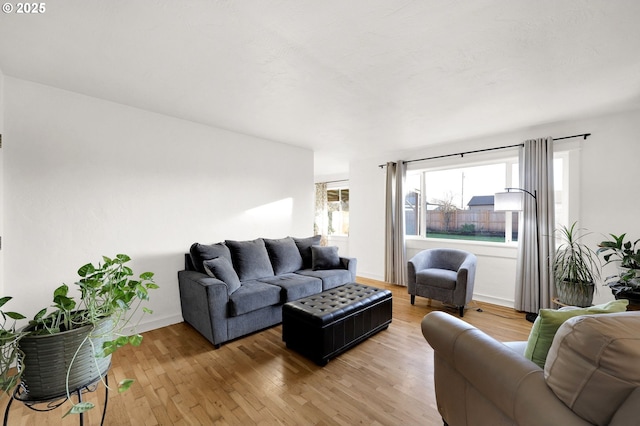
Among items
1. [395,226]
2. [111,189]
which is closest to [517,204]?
[395,226]

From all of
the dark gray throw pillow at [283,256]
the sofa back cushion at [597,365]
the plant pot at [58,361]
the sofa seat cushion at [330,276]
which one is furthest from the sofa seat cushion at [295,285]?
the sofa back cushion at [597,365]

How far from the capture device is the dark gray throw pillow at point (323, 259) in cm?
389

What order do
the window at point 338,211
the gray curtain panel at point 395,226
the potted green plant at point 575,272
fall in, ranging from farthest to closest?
the window at point 338,211 < the gray curtain panel at point 395,226 < the potted green plant at point 575,272

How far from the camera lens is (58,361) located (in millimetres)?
919

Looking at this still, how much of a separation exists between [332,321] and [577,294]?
264cm

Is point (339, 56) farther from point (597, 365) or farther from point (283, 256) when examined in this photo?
point (283, 256)

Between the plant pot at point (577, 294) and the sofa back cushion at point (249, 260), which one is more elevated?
the sofa back cushion at point (249, 260)

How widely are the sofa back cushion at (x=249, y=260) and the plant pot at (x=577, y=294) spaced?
134 inches

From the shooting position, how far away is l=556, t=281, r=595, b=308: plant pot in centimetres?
277

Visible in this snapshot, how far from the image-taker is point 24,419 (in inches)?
67.9

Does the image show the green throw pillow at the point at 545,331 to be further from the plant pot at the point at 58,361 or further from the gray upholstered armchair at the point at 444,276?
the gray upholstered armchair at the point at 444,276

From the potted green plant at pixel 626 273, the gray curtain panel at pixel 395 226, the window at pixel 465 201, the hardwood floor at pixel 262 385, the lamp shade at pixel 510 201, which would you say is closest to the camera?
the hardwood floor at pixel 262 385

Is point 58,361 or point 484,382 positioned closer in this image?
point 58,361

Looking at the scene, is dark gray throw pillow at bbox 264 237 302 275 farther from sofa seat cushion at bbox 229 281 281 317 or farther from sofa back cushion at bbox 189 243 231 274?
sofa back cushion at bbox 189 243 231 274
